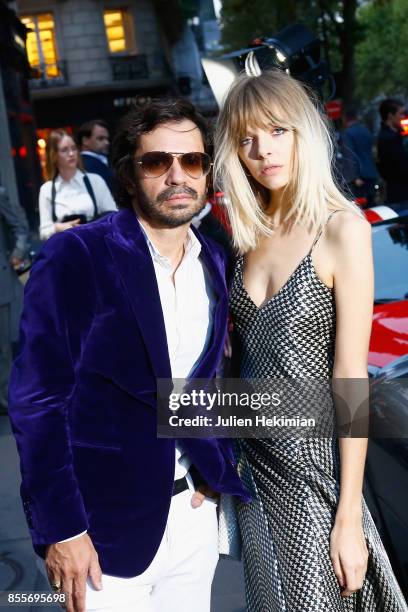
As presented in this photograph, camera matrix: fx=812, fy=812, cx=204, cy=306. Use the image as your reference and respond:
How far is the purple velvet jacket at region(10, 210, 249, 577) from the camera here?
6.20 ft

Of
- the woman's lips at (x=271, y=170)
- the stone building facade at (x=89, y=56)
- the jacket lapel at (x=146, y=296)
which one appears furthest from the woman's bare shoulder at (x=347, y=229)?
the stone building facade at (x=89, y=56)

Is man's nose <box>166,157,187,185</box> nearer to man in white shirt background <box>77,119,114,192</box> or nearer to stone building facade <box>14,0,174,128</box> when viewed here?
man in white shirt background <box>77,119,114,192</box>

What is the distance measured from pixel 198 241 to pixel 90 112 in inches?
1237

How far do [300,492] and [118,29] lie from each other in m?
32.8

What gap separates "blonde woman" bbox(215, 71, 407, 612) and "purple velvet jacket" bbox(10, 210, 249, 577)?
10.8 inches

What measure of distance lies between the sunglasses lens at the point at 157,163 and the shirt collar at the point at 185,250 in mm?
133

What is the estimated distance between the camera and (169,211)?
213 cm

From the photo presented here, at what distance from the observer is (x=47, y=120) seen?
32500 mm

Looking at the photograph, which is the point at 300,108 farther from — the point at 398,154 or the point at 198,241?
the point at 398,154

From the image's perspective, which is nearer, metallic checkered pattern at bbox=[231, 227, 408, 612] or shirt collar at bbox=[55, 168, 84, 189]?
metallic checkered pattern at bbox=[231, 227, 408, 612]

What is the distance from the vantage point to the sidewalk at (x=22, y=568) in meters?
3.34

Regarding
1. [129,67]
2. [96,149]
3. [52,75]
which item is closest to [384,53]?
[129,67]

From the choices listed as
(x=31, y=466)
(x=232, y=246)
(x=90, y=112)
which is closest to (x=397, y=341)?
(x=232, y=246)

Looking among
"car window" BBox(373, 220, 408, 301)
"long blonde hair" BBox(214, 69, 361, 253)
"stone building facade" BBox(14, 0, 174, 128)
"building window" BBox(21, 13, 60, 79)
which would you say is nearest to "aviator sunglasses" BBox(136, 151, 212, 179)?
"long blonde hair" BBox(214, 69, 361, 253)
